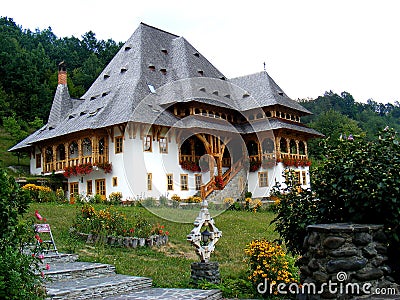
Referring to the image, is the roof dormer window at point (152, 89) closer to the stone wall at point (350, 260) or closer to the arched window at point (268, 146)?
the arched window at point (268, 146)

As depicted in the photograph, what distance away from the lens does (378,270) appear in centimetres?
518

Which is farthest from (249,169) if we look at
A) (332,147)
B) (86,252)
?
(332,147)

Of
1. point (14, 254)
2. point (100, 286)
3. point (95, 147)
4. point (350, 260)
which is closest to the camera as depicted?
point (350, 260)

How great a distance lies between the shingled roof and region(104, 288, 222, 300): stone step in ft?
50.3

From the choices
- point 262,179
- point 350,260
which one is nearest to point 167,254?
point 350,260

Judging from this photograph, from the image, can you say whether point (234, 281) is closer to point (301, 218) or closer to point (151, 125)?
point (301, 218)

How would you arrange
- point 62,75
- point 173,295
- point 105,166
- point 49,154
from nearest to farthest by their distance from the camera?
point 173,295
point 105,166
point 49,154
point 62,75

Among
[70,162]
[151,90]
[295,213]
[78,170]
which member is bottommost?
[295,213]

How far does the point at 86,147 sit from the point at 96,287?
1950 centimetres

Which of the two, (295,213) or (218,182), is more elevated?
(218,182)

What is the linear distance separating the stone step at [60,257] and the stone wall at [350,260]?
5628mm

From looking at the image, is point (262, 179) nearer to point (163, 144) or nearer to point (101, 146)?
point (163, 144)

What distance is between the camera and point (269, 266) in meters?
7.34

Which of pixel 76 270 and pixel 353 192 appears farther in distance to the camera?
pixel 76 270
